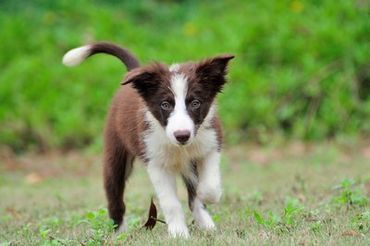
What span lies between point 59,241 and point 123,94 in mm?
2034

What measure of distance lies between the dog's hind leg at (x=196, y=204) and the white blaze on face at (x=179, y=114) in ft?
2.16

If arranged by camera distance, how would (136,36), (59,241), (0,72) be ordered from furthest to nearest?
(136,36) < (0,72) < (59,241)

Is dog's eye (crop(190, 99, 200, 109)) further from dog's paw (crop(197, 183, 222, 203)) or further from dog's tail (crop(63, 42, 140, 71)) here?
dog's tail (crop(63, 42, 140, 71))

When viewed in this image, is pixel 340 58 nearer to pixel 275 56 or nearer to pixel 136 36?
pixel 275 56

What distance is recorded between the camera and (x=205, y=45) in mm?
14672

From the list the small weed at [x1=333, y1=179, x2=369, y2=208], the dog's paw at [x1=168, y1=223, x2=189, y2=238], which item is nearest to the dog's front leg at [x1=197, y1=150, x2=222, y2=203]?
the dog's paw at [x1=168, y1=223, x2=189, y2=238]

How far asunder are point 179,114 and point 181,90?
0.64 feet

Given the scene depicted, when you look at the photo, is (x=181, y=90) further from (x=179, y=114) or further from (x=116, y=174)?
(x=116, y=174)

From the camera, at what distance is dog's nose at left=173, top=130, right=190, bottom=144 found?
18.5 ft

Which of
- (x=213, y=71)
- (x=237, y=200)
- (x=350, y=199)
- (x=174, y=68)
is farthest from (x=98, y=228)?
(x=237, y=200)

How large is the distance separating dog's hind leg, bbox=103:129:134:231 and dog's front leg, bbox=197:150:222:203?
92cm

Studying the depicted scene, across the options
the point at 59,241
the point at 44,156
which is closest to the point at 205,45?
the point at 44,156

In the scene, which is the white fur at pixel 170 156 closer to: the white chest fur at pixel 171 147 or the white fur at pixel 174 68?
the white chest fur at pixel 171 147

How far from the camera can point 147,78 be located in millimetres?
6035
